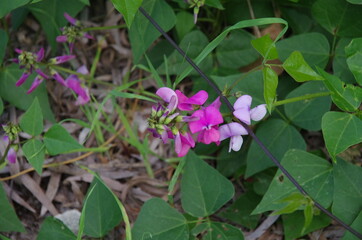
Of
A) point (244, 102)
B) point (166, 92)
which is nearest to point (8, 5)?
point (166, 92)

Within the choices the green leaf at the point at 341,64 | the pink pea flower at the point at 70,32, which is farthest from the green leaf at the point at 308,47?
the pink pea flower at the point at 70,32

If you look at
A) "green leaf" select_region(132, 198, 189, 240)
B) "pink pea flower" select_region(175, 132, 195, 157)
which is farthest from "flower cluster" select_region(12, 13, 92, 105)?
"pink pea flower" select_region(175, 132, 195, 157)

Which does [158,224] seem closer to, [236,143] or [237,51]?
[236,143]

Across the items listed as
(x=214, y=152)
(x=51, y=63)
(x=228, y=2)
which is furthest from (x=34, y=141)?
(x=228, y=2)

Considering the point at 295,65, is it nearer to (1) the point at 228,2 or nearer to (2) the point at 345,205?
(2) the point at 345,205

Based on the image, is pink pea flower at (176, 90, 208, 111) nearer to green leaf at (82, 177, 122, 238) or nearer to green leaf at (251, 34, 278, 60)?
green leaf at (251, 34, 278, 60)

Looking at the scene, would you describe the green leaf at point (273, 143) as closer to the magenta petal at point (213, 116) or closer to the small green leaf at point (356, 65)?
the small green leaf at point (356, 65)
